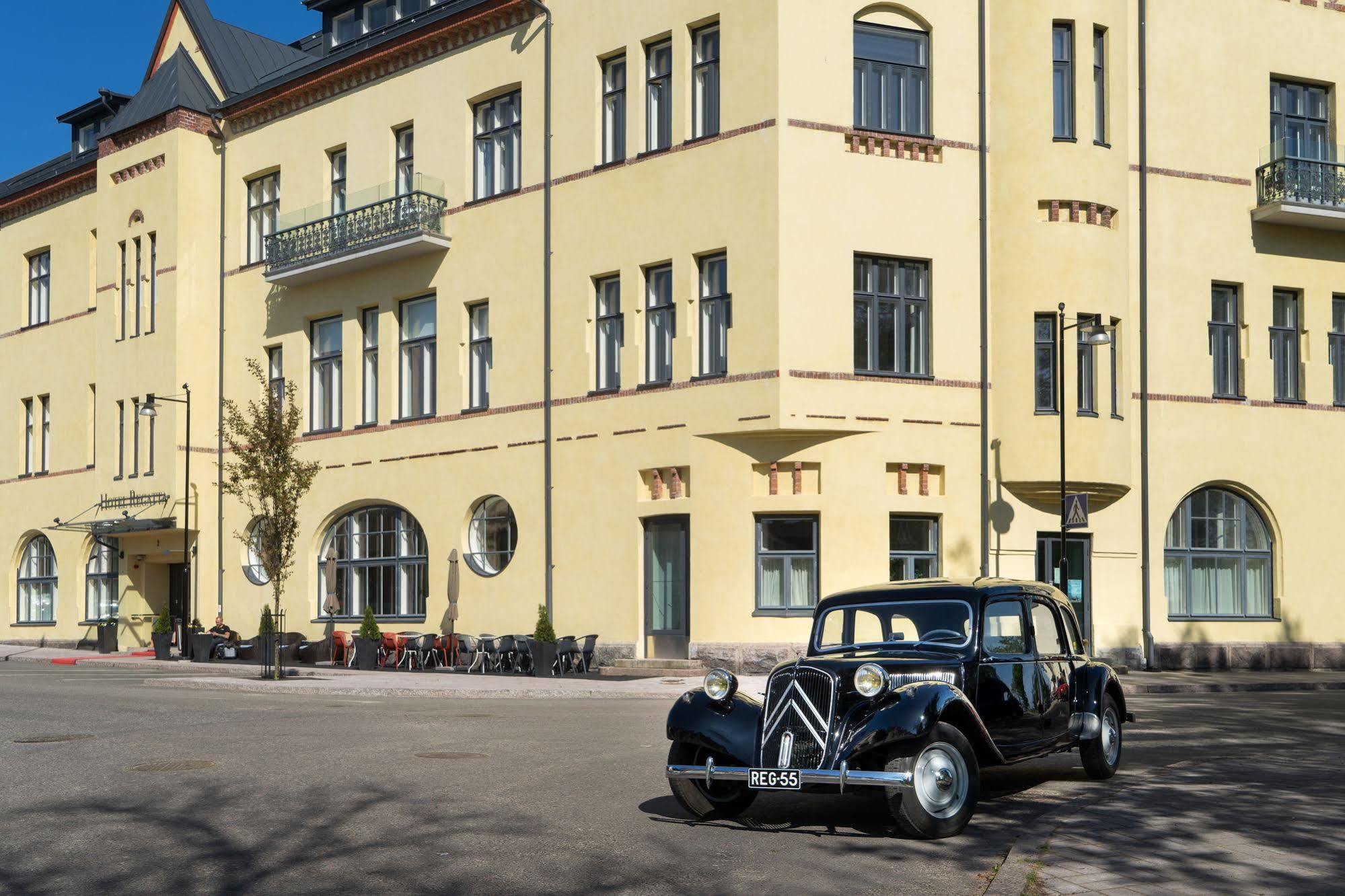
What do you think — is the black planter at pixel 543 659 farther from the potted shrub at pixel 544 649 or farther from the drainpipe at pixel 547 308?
the drainpipe at pixel 547 308

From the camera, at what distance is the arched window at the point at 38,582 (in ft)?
148

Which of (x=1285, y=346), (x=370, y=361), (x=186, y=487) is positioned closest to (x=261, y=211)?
(x=370, y=361)

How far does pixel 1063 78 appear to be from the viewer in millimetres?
28578

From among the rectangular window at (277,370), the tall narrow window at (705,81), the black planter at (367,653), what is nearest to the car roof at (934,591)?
the tall narrow window at (705,81)

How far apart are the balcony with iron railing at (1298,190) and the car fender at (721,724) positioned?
2389 centimetres

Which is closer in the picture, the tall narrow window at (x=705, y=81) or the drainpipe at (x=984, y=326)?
the drainpipe at (x=984, y=326)

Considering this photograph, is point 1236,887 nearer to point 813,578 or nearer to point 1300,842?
point 1300,842

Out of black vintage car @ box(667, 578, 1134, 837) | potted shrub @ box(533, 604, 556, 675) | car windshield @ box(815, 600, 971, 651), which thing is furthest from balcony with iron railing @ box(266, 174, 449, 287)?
black vintage car @ box(667, 578, 1134, 837)

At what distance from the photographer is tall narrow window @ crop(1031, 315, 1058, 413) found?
2792cm

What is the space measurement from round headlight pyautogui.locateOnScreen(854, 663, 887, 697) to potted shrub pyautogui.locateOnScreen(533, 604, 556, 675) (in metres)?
18.9

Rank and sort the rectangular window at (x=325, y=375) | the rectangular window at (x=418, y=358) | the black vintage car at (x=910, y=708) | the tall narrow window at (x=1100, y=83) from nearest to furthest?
the black vintage car at (x=910, y=708) < the tall narrow window at (x=1100, y=83) < the rectangular window at (x=418, y=358) < the rectangular window at (x=325, y=375)

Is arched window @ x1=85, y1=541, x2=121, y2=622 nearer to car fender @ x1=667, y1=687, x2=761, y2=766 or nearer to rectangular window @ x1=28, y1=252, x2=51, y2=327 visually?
rectangular window @ x1=28, y1=252, x2=51, y2=327

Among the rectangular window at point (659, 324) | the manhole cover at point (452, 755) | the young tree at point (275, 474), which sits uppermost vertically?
the rectangular window at point (659, 324)

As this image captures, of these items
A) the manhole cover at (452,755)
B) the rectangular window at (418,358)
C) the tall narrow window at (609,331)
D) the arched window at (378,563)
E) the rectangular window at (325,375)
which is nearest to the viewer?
the manhole cover at (452,755)
